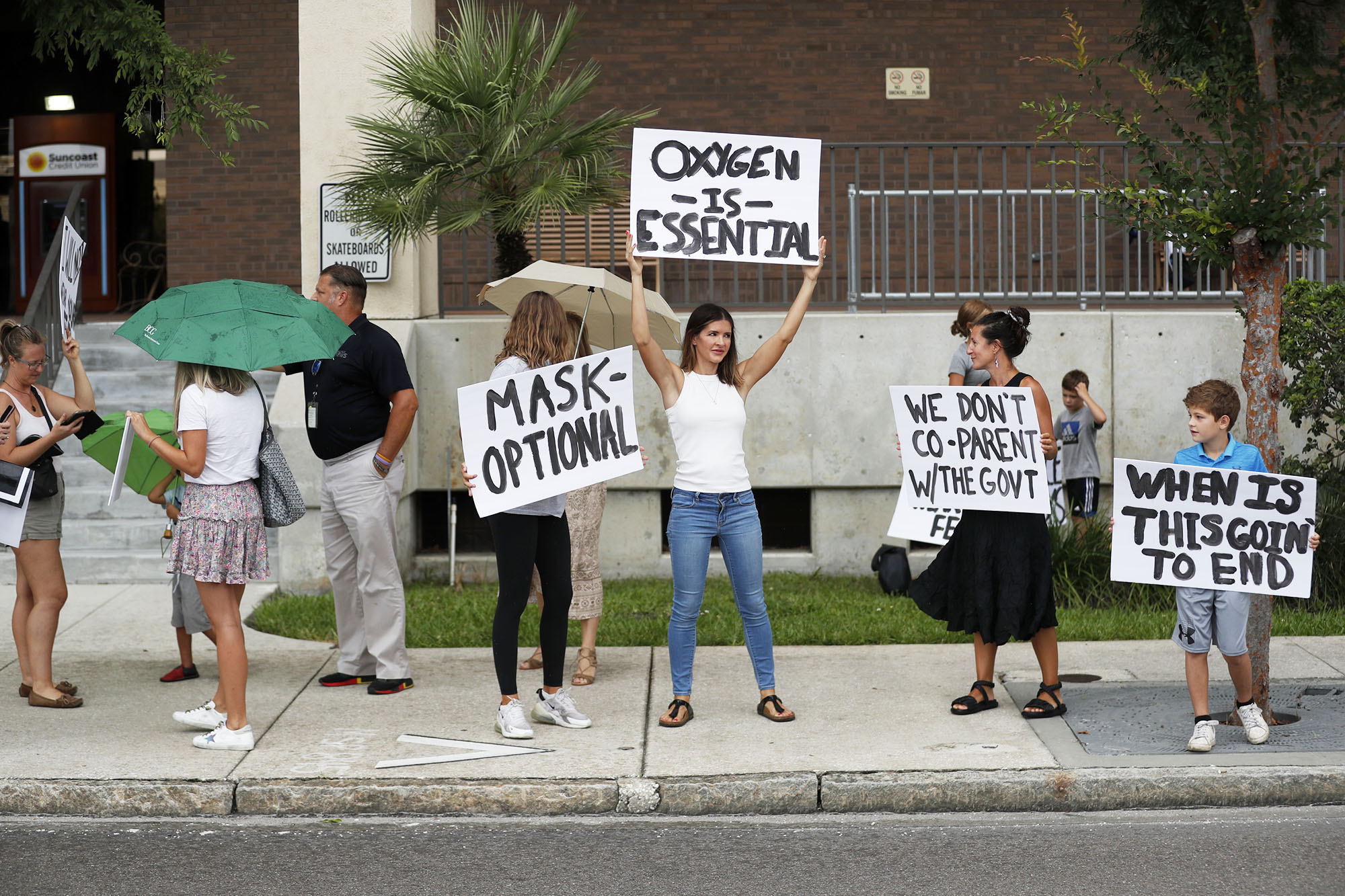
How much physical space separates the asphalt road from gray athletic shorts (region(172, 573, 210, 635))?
5.33 feet

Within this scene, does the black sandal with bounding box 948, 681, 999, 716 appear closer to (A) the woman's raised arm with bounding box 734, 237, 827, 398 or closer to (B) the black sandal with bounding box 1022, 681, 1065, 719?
(B) the black sandal with bounding box 1022, 681, 1065, 719

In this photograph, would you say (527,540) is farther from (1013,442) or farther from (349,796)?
(1013,442)

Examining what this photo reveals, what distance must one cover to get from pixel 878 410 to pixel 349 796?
5613mm

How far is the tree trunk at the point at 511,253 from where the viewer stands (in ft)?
31.2

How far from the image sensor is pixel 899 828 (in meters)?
5.21

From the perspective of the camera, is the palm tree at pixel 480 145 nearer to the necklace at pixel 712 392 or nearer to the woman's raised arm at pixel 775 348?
the woman's raised arm at pixel 775 348

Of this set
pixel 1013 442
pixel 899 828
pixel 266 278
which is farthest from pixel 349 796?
pixel 266 278

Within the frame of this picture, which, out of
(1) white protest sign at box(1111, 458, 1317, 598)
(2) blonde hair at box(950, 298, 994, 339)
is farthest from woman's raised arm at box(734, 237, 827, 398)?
(2) blonde hair at box(950, 298, 994, 339)

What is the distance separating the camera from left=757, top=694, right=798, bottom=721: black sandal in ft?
20.6

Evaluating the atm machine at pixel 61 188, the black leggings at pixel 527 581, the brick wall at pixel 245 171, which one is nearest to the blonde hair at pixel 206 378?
the black leggings at pixel 527 581

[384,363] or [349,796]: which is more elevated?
[384,363]

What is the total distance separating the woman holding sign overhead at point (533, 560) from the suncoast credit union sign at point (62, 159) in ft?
35.7

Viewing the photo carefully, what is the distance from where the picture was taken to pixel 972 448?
6.31m

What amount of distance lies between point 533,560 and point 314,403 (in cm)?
153
